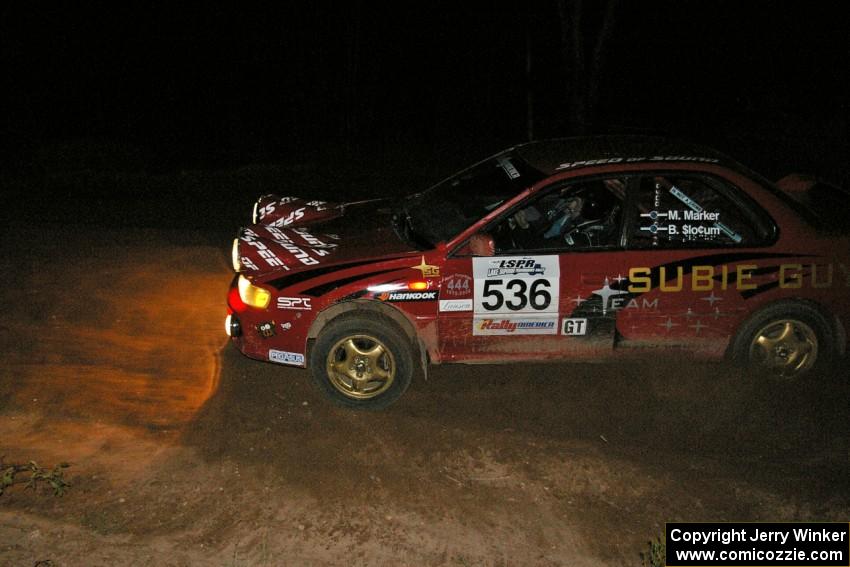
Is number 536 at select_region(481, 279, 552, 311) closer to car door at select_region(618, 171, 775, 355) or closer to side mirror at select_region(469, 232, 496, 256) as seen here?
side mirror at select_region(469, 232, 496, 256)

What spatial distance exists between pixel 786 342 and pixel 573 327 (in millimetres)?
1537

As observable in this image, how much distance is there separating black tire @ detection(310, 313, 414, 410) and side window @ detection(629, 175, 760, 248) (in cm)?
169

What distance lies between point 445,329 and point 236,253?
153 centimetres

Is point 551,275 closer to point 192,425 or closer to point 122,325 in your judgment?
point 192,425

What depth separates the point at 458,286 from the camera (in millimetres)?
5180

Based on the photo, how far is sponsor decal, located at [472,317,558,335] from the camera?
527 centimetres

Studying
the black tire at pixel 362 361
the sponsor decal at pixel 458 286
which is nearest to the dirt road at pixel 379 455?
the black tire at pixel 362 361

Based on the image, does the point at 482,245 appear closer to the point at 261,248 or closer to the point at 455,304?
the point at 455,304

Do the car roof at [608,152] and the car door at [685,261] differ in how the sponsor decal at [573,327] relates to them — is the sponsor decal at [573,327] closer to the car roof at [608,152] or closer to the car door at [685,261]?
the car door at [685,261]

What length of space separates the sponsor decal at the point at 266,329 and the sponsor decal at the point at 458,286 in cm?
115

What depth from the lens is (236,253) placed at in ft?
18.3

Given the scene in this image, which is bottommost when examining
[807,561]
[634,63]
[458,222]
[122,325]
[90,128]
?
[807,561]

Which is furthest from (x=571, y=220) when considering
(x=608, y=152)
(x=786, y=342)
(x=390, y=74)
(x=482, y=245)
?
(x=390, y=74)

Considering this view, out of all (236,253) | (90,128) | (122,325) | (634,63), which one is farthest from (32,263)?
(634,63)
